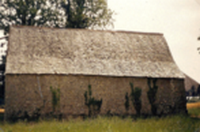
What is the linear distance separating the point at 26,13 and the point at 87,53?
1184cm

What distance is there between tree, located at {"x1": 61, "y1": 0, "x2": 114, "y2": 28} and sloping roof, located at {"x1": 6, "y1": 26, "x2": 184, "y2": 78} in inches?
334

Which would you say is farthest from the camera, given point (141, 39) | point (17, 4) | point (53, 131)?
point (17, 4)

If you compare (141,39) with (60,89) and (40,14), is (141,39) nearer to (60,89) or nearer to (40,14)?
(60,89)

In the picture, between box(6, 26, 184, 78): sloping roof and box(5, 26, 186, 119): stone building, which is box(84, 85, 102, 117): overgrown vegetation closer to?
box(5, 26, 186, 119): stone building

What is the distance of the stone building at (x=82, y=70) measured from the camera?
68.4ft

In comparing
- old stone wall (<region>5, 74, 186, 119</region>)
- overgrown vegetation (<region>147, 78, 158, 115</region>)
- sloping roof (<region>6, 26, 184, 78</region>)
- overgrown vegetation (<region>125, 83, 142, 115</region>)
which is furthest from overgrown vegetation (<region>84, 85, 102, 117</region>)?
overgrown vegetation (<region>147, 78, 158, 115</region>)

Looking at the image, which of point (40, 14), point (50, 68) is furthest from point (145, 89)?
point (40, 14)

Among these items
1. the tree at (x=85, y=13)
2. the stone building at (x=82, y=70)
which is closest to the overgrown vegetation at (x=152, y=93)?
the stone building at (x=82, y=70)

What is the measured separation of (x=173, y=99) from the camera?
77.6 ft

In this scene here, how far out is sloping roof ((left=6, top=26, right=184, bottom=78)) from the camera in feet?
72.5

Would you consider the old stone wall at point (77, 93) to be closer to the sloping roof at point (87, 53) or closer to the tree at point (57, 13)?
the sloping roof at point (87, 53)

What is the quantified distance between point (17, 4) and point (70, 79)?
48.8ft

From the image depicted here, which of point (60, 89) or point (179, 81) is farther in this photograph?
point (179, 81)

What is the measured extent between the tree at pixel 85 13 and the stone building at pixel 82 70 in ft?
28.0
